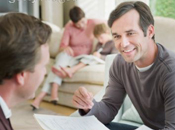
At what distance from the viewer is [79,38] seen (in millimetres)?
3484

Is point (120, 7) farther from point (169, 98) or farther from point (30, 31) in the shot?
point (30, 31)

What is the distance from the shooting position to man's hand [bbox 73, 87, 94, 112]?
4.70 feet

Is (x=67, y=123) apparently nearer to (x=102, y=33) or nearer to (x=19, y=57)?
(x=19, y=57)

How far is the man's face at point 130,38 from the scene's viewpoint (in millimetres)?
1412

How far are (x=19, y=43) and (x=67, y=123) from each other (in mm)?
603

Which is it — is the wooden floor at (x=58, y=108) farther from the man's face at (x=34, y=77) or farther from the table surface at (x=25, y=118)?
the man's face at (x=34, y=77)

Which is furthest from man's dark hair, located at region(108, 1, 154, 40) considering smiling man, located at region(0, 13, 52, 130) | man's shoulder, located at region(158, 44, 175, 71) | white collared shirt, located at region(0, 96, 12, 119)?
white collared shirt, located at region(0, 96, 12, 119)

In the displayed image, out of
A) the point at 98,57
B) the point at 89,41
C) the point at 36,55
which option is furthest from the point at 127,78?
the point at 89,41

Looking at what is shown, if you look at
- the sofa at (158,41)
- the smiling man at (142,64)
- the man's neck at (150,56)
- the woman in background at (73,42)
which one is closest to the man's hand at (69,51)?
the woman in background at (73,42)

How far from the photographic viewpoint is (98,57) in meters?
3.26

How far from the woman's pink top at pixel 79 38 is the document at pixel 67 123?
2095 mm

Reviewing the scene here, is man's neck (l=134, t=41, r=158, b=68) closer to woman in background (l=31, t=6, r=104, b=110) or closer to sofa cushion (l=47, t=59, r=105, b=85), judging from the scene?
sofa cushion (l=47, t=59, r=105, b=85)

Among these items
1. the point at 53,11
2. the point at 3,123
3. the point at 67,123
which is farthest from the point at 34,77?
the point at 53,11

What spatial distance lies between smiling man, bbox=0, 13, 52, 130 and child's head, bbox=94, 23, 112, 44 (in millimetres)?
2356
